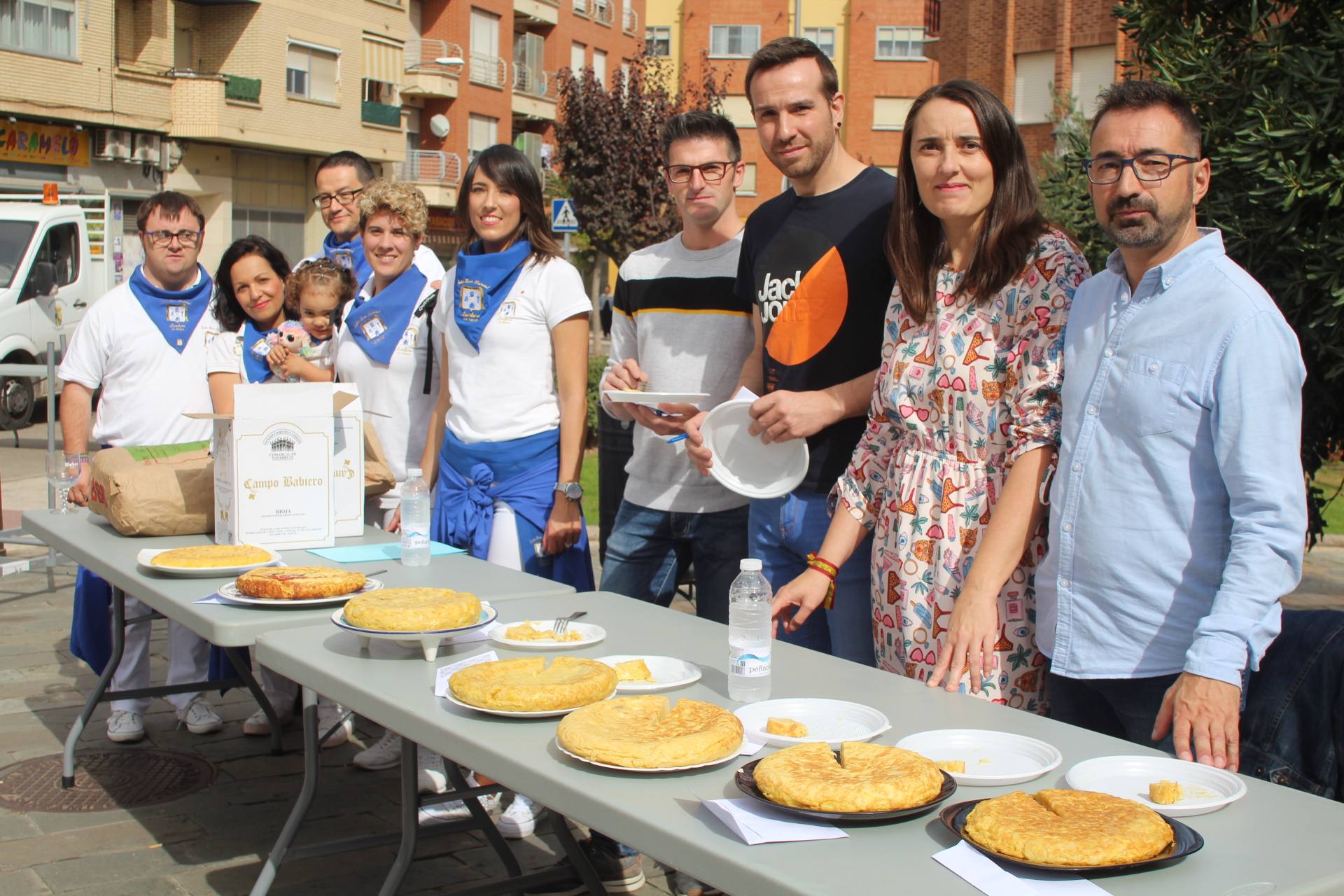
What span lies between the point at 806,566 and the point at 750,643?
120 cm

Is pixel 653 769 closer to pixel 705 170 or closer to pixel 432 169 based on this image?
pixel 705 170

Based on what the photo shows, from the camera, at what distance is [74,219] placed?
17.3 meters

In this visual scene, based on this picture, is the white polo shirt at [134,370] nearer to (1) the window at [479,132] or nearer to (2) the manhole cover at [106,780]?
(2) the manhole cover at [106,780]

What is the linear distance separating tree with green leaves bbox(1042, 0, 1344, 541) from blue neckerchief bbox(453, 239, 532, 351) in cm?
319

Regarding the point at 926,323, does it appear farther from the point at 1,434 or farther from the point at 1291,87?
the point at 1,434

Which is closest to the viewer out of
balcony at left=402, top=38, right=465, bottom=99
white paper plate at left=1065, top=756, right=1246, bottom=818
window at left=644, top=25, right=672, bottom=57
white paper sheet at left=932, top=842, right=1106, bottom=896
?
white paper sheet at left=932, top=842, right=1106, bottom=896

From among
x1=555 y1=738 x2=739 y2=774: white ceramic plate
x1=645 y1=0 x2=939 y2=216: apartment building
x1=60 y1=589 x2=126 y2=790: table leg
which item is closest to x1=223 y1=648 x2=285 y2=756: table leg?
x1=60 y1=589 x2=126 y2=790: table leg

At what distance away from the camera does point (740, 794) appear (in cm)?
211

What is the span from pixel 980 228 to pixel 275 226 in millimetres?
29563

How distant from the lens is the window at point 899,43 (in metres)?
50.6

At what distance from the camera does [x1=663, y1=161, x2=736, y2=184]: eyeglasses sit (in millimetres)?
4207

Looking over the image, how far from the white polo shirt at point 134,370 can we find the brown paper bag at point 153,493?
815 millimetres

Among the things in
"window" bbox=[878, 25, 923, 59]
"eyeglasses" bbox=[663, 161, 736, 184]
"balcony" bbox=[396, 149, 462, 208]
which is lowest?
"eyeglasses" bbox=[663, 161, 736, 184]

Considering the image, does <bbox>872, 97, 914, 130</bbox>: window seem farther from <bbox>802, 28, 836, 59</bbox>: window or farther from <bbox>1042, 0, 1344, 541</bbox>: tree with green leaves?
<bbox>1042, 0, 1344, 541</bbox>: tree with green leaves
